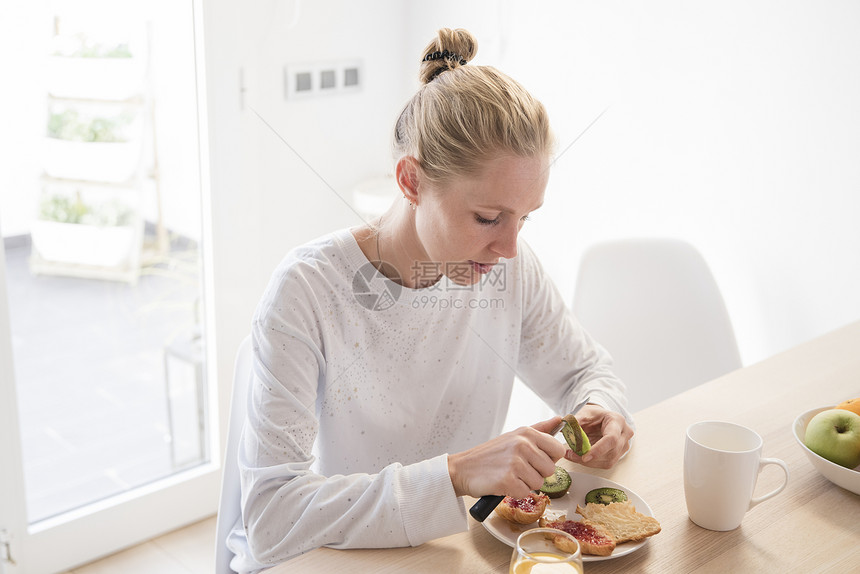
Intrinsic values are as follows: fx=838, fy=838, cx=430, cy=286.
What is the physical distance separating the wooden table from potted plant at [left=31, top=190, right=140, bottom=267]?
51.7 inches

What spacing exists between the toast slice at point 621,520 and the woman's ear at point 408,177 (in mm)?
477

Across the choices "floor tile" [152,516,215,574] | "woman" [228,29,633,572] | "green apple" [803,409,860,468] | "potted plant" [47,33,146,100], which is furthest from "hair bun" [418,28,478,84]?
"floor tile" [152,516,215,574]

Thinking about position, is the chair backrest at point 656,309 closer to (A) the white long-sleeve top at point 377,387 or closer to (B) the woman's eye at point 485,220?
(A) the white long-sleeve top at point 377,387

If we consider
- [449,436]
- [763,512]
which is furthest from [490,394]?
[763,512]

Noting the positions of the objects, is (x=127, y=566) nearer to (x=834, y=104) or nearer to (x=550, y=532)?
(x=550, y=532)

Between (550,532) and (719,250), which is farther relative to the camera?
(719,250)

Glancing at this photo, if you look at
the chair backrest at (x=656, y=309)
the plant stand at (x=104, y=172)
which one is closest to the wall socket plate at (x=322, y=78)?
the plant stand at (x=104, y=172)

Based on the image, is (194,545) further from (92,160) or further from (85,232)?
(92,160)

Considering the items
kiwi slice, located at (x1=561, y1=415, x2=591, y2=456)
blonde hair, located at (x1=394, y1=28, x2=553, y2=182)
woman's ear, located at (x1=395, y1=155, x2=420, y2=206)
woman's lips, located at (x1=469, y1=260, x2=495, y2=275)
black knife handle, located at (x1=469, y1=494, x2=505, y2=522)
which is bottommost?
black knife handle, located at (x1=469, y1=494, x2=505, y2=522)

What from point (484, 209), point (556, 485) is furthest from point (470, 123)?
point (556, 485)

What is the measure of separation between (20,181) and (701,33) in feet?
5.17

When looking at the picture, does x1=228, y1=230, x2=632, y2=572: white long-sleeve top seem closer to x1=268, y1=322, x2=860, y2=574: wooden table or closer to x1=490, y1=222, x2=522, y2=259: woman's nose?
x1=268, y1=322, x2=860, y2=574: wooden table

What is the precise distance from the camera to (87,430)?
2.11m

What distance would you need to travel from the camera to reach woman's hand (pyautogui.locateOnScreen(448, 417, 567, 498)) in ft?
3.10
